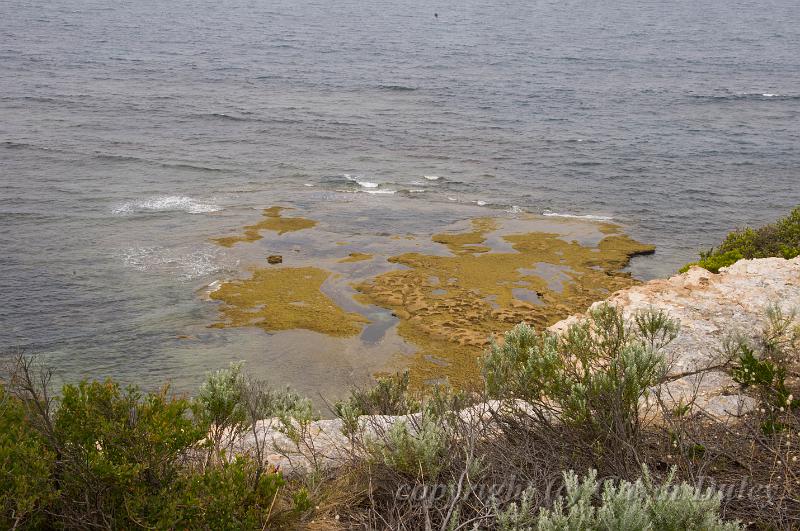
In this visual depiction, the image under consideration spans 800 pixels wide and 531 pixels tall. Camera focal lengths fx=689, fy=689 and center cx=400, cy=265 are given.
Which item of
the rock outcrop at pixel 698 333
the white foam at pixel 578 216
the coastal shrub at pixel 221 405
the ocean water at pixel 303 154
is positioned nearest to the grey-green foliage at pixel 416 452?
the rock outcrop at pixel 698 333

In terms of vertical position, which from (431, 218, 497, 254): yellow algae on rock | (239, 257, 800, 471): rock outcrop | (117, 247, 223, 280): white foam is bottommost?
(117, 247, 223, 280): white foam

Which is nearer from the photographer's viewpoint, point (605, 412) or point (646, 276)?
point (605, 412)

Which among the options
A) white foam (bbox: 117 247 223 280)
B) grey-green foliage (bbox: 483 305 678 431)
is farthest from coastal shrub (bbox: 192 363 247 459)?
white foam (bbox: 117 247 223 280)

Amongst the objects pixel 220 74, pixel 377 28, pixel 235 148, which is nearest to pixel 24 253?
pixel 235 148

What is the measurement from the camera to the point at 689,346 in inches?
348

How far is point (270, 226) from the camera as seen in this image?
2528 centimetres

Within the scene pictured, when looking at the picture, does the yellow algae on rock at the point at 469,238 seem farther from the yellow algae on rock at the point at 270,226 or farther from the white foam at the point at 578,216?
the yellow algae on rock at the point at 270,226

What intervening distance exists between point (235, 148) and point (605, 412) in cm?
3359

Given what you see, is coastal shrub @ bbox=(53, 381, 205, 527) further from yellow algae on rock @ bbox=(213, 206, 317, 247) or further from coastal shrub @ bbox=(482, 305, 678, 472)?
yellow algae on rock @ bbox=(213, 206, 317, 247)

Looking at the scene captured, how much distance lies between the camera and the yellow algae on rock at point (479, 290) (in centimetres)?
1700

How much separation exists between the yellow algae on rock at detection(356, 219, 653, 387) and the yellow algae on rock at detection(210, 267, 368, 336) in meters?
1.33

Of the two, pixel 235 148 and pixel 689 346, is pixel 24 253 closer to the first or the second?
pixel 235 148

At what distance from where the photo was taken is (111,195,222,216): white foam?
87.2ft

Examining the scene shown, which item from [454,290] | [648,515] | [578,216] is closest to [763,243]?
[454,290]
